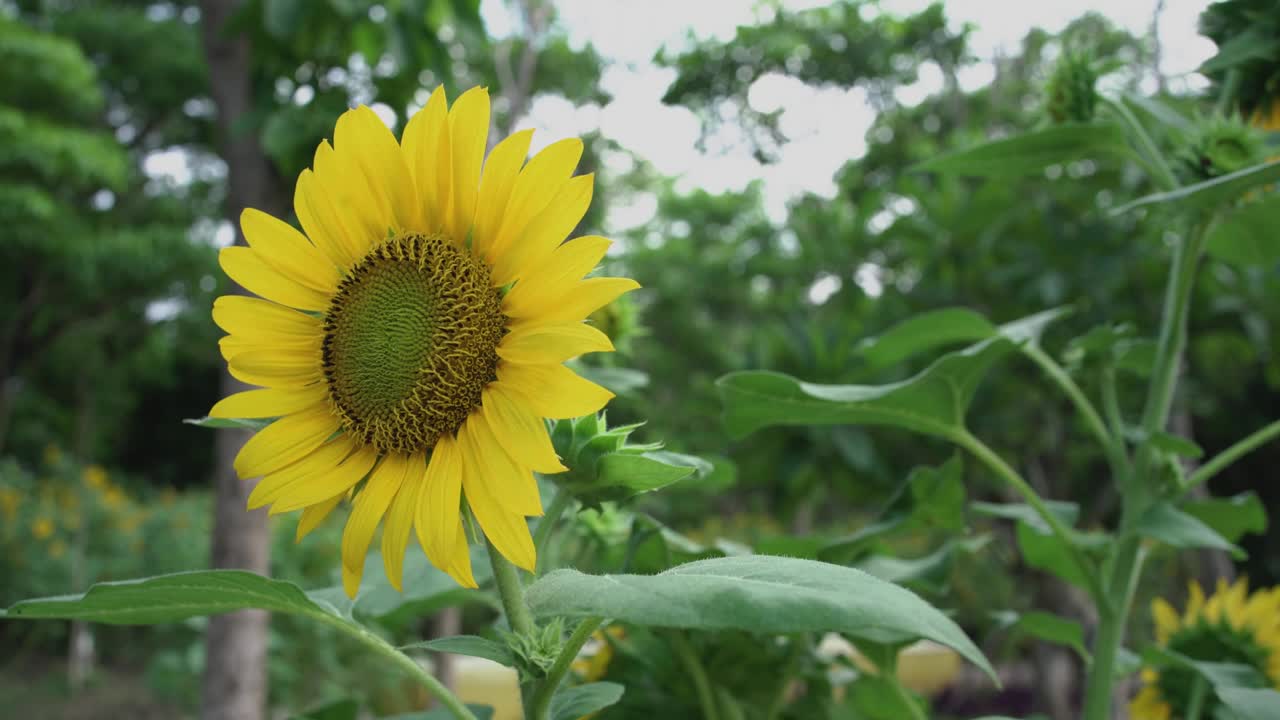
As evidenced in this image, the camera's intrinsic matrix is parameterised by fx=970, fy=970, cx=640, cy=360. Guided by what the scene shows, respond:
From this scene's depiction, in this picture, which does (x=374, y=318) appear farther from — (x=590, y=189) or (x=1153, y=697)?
(x=1153, y=697)

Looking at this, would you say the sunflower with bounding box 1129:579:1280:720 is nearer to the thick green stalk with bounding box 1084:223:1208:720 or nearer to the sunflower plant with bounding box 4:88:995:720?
the thick green stalk with bounding box 1084:223:1208:720

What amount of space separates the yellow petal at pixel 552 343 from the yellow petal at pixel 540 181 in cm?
6

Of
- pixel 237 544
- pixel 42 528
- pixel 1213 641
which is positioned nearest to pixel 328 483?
pixel 1213 641

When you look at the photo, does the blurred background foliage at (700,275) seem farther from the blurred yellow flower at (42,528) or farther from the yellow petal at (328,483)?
the yellow petal at (328,483)

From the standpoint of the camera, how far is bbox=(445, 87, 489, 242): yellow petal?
54cm

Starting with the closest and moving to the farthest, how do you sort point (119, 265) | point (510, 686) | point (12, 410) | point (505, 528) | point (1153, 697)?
point (505, 528) < point (1153, 697) < point (510, 686) < point (119, 265) < point (12, 410)

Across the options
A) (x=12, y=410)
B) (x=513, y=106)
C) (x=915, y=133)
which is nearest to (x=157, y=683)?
(x=513, y=106)

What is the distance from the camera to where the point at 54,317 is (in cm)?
812

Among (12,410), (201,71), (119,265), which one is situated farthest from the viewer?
(12,410)

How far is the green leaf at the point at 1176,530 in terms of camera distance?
698 millimetres

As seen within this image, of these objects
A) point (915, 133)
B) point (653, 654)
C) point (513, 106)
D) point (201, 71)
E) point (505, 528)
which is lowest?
point (653, 654)

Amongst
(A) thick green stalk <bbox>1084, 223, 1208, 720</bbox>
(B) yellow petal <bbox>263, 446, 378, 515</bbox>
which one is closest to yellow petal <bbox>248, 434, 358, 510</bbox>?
(B) yellow petal <bbox>263, 446, 378, 515</bbox>

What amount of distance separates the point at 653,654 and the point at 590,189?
46cm

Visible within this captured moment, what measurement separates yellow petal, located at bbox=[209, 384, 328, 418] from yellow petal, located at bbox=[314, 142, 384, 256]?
0.09 m
